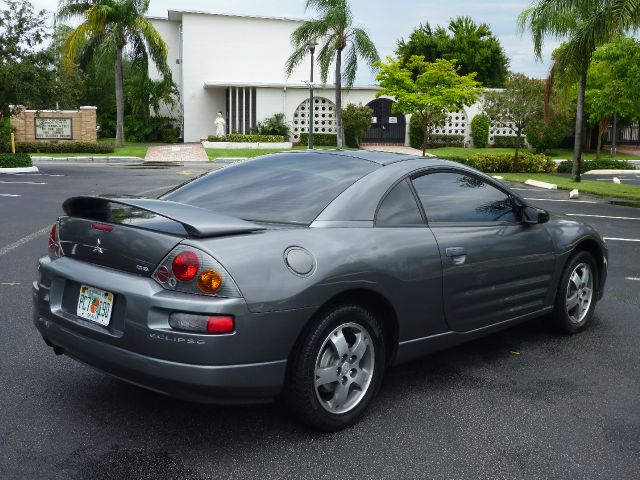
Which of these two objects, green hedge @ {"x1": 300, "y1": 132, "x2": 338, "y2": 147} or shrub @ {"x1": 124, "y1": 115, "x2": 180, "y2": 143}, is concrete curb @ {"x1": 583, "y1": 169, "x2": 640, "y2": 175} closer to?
green hedge @ {"x1": 300, "y1": 132, "x2": 338, "y2": 147}

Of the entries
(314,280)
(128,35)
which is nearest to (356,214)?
(314,280)

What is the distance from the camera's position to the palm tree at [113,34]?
3425cm

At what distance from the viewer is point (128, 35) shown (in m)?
35.7

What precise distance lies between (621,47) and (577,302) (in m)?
17.5

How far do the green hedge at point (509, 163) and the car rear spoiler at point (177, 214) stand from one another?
85.6 ft

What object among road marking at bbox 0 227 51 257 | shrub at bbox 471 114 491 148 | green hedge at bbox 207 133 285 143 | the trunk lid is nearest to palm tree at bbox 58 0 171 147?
green hedge at bbox 207 133 285 143

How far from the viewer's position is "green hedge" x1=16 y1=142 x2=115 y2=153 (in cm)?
3294

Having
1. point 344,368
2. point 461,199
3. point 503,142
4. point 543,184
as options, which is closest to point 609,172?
point 543,184

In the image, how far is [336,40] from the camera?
116 feet

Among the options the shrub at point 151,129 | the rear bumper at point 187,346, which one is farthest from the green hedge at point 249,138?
the rear bumper at point 187,346

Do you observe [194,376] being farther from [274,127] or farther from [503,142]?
[503,142]

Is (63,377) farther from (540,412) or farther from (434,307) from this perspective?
(540,412)

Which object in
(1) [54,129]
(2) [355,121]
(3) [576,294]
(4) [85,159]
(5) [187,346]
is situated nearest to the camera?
(5) [187,346]

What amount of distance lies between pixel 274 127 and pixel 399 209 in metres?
36.7
